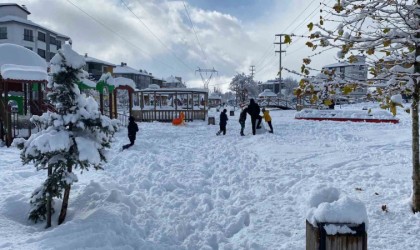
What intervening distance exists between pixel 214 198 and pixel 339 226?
4.13 metres

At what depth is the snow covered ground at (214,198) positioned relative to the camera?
5.13m

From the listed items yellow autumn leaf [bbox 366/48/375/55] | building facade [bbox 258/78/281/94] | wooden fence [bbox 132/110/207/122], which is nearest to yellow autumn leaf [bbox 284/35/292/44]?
yellow autumn leaf [bbox 366/48/375/55]

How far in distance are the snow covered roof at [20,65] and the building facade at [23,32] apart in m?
35.0

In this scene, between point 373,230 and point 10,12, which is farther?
point 10,12

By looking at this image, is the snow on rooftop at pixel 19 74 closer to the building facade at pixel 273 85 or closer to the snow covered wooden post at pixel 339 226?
the snow covered wooden post at pixel 339 226

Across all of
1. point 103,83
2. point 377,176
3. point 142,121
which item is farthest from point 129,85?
point 377,176

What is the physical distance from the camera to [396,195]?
6516 mm

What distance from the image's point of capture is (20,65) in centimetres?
1686

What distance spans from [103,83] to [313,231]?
2259cm

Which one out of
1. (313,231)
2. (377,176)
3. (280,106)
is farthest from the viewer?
(280,106)

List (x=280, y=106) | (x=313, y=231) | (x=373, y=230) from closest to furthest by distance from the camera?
(x=313, y=231) → (x=373, y=230) → (x=280, y=106)

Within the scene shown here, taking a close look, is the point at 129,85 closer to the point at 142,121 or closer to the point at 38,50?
the point at 142,121

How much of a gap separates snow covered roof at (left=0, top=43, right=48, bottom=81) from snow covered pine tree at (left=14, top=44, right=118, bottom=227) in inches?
418

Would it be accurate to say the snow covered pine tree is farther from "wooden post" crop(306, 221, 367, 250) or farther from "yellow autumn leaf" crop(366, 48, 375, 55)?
"yellow autumn leaf" crop(366, 48, 375, 55)
